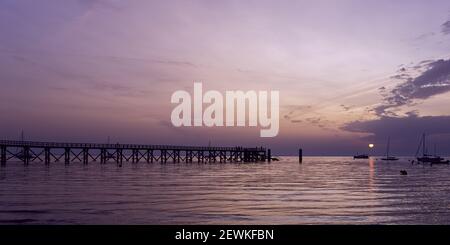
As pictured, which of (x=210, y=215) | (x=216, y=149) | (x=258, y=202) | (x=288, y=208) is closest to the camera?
(x=210, y=215)

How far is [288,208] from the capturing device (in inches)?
917

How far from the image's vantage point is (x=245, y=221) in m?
18.7

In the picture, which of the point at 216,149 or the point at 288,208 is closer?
the point at 288,208

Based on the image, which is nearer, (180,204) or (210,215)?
(210,215)

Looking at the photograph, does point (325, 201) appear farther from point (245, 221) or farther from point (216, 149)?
point (216, 149)

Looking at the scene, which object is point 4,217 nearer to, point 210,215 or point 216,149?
point 210,215
